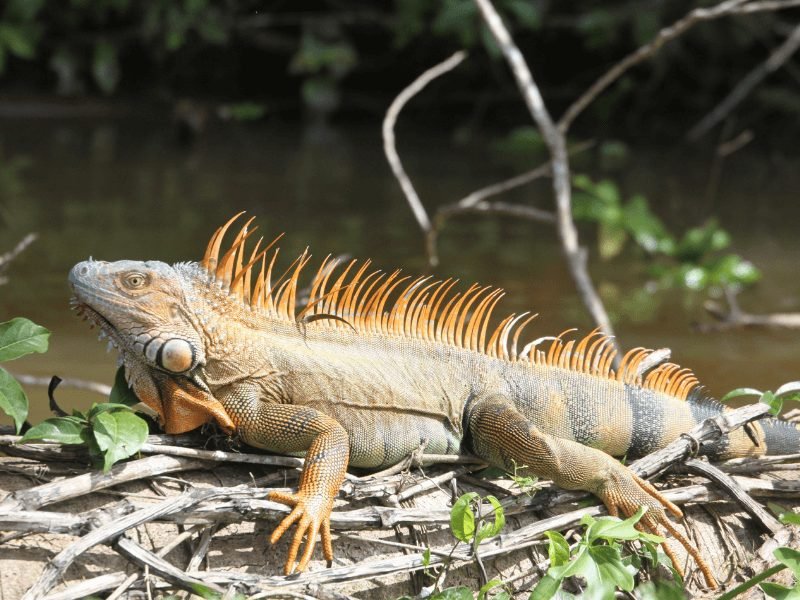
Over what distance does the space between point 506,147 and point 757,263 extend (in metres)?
6.97

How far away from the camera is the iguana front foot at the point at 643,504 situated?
14.2 ft

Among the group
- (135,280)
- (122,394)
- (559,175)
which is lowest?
(122,394)

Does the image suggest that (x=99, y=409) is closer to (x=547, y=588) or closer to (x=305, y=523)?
(x=305, y=523)

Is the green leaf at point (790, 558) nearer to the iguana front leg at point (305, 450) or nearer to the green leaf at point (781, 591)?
the green leaf at point (781, 591)

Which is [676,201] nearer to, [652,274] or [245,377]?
[652,274]

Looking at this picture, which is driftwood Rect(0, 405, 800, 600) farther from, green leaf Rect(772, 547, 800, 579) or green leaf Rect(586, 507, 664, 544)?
green leaf Rect(772, 547, 800, 579)

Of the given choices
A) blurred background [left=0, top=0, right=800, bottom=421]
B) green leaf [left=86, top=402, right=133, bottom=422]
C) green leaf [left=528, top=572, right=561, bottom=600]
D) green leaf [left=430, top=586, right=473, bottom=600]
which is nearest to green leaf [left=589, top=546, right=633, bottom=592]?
green leaf [left=528, top=572, right=561, bottom=600]

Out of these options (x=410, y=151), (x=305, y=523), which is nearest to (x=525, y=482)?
(x=305, y=523)

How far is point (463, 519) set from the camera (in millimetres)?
3906

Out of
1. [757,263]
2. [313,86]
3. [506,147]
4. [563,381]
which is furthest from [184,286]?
[313,86]

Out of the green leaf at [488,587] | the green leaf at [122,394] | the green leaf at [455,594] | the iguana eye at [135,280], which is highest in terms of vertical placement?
the iguana eye at [135,280]

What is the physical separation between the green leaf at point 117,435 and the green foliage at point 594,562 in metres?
1.50

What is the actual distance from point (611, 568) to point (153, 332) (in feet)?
6.20

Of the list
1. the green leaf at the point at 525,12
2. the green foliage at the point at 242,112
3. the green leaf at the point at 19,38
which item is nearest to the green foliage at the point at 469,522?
the green leaf at the point at 525,12
